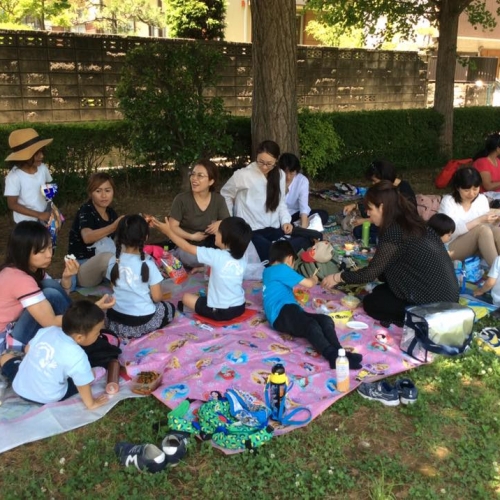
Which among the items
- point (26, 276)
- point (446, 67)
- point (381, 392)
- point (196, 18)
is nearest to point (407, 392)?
point (381, 392)

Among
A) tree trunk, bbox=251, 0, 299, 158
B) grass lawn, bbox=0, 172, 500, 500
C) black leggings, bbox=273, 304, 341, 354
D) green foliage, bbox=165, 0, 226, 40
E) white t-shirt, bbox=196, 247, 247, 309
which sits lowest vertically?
grass lawn, bbox=0, 172, 500, 500

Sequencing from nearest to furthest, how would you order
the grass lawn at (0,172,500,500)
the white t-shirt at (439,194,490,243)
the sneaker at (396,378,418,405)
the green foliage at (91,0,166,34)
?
the grass lawn at (0,172,500,500) → the sneaker at (396,378,418,405) → the white t-shirt at (439,194,490,243) → the green foliage at (91,0,166,34)

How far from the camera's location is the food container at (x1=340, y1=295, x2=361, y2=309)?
5.04 m

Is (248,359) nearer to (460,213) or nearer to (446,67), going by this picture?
(460,213)

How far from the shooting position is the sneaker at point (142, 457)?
2961mm

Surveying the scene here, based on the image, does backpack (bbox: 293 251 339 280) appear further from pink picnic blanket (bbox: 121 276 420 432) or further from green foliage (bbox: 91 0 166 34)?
green foliage (bbox: 91 0 166 34)

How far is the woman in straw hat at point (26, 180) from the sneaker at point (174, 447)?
303 cm

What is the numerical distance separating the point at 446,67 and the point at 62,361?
1069cm

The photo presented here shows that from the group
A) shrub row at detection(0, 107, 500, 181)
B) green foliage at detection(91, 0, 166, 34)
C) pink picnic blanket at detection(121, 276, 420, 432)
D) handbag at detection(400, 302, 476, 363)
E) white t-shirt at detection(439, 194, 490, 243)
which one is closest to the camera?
pink picnic blanket at detection(121, 276, 420, 432)

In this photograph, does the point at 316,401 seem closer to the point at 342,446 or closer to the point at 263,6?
the point at 342,446

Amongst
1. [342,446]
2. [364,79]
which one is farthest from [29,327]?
[364,79]

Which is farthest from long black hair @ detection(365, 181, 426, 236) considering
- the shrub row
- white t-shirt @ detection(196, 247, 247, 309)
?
the shrub row

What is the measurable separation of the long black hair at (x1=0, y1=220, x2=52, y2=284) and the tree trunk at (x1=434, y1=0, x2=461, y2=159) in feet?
33.3

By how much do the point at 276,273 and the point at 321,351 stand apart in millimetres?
782
